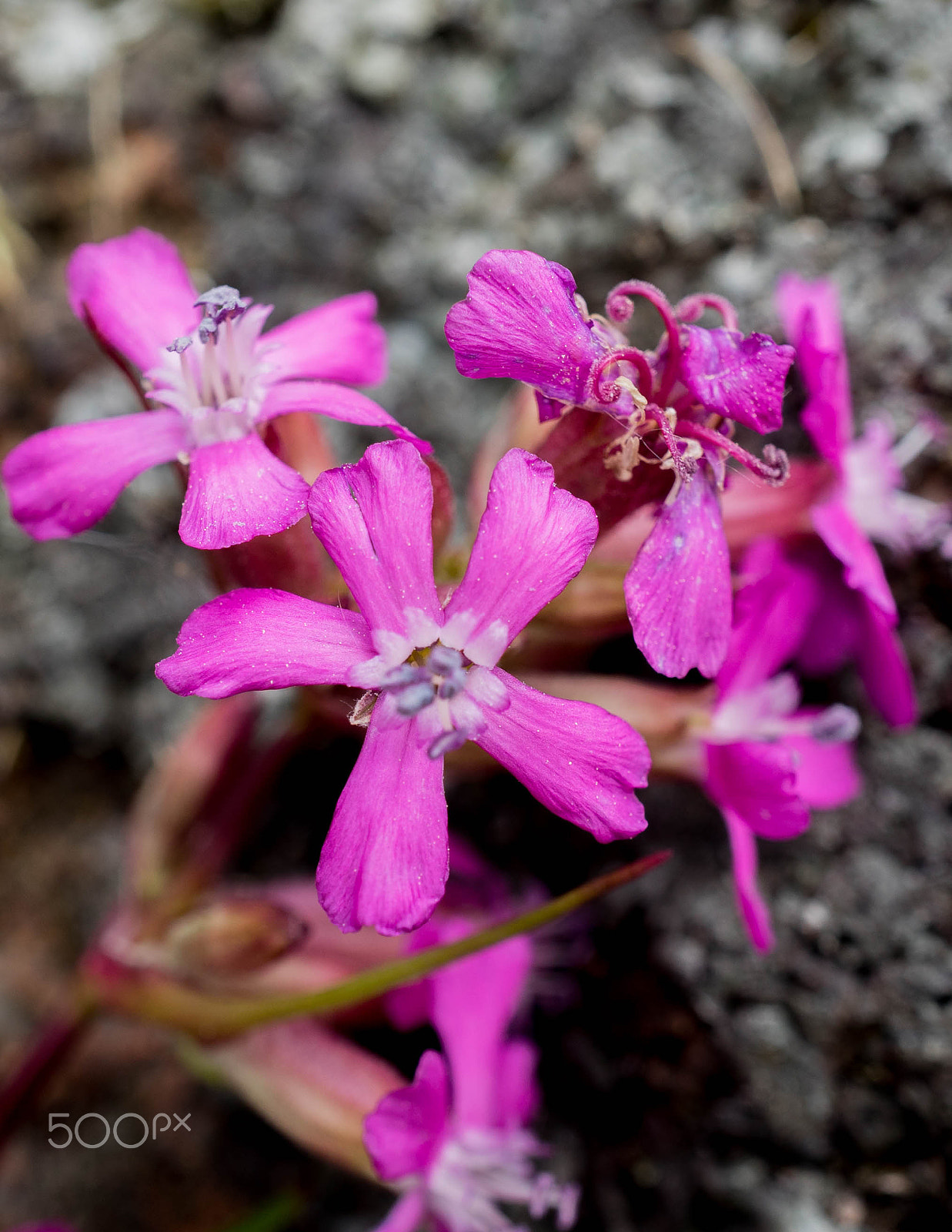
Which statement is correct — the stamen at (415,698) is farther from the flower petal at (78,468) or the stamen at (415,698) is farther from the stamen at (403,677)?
the flower petal at (78,468)

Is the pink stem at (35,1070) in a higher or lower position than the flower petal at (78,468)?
lower

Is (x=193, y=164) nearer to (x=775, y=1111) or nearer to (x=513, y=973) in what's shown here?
(x=513, y=973)

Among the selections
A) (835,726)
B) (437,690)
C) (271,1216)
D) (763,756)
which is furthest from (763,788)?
(271,1216)

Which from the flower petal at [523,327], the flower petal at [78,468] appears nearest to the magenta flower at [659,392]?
the flower petal at [523,327]

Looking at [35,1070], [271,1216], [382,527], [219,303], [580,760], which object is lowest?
[271,1216]

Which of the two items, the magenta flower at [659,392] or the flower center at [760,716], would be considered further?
the flower center at [760,716]

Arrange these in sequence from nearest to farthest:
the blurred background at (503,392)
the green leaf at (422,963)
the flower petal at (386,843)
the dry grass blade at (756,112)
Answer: the flower petal at (386,843), the green leaf at (422,963), the blurred background at (503,392), the dry grass blade at (756,112)

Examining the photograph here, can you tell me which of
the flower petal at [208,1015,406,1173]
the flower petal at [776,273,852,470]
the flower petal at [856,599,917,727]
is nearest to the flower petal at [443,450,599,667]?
the flower petal at [776,273,852,470]

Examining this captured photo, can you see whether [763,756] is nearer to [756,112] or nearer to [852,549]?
[852,549]
